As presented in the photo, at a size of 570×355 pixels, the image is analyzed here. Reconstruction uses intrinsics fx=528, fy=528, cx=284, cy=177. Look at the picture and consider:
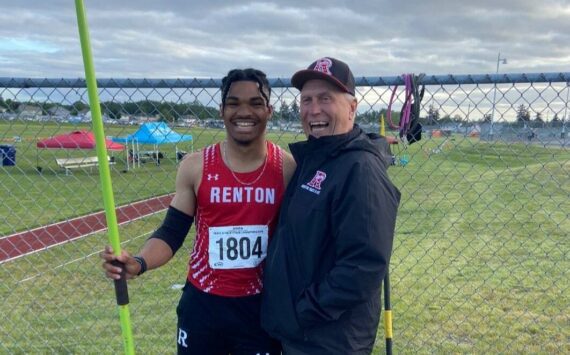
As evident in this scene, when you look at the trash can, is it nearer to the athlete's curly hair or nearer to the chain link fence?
the chain link fence

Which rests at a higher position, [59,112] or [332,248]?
[59,112]

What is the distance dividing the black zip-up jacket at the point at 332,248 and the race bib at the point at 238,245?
7.4 inches

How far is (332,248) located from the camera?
219 centimetres

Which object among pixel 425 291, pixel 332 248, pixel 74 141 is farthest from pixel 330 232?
pixel 74 141

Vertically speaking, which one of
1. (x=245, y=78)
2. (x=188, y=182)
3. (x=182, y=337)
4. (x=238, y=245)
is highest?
(x=245, y=78)

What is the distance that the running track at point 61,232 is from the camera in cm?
887

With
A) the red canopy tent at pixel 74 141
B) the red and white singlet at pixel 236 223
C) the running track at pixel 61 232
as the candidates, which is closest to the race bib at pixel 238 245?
the red and white singlet at pixel 236 223

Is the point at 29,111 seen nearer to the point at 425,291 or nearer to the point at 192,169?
the point at 192,169

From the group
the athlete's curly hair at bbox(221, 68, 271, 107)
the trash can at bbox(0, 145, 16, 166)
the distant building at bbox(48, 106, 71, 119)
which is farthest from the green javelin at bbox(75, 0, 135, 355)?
the trash can at bbox(0, 145, 16, 166)

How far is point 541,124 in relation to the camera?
3586 mm

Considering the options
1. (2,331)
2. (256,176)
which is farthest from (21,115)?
(2,331)

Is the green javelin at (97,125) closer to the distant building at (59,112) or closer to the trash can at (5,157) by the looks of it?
the distant building at (59,112)

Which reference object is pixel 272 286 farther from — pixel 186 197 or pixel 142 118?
pixel 142 118

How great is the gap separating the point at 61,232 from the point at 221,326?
27.9 feet
